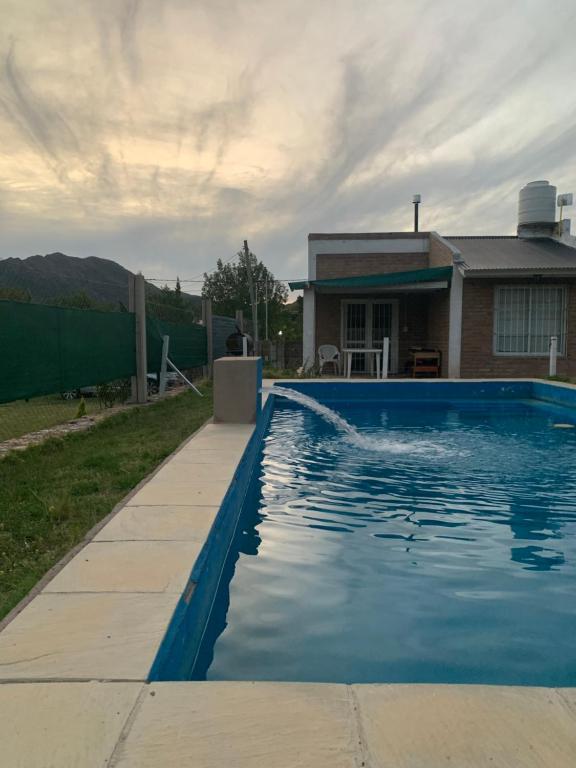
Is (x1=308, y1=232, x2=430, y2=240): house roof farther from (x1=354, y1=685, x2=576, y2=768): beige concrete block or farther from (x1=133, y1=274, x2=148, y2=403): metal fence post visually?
(x1=354, y1=685, x2=576, y2=768): beige concrete block

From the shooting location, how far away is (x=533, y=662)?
99.0 inches

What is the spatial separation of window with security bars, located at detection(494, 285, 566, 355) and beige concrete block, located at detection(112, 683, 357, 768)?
1402 cm

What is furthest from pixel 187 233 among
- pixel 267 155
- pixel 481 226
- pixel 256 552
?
pixel 256 552

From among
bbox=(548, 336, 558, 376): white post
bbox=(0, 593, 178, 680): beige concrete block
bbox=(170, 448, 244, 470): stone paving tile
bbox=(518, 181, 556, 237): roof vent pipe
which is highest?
bbox=(518, 181, 556, 237): roof vent pipe

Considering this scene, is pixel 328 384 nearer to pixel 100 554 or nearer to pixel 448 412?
pixel 448 412

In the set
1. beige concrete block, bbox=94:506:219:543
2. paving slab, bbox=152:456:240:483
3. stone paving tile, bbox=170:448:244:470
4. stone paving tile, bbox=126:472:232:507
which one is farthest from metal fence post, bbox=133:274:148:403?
beige concrete block, bbox=94:506:219:543

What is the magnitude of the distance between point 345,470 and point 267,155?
922cm

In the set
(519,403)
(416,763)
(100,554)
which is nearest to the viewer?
(416,763)

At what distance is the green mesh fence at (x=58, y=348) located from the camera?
6165mm

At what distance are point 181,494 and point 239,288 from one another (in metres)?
38.1

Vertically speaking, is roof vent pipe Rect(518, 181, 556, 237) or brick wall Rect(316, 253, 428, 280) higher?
roof vent pipe Rect(518, 181, 556, 237)

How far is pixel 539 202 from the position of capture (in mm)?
17078

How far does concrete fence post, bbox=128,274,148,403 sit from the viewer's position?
10.5m

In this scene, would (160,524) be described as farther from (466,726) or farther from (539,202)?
(539,202)
